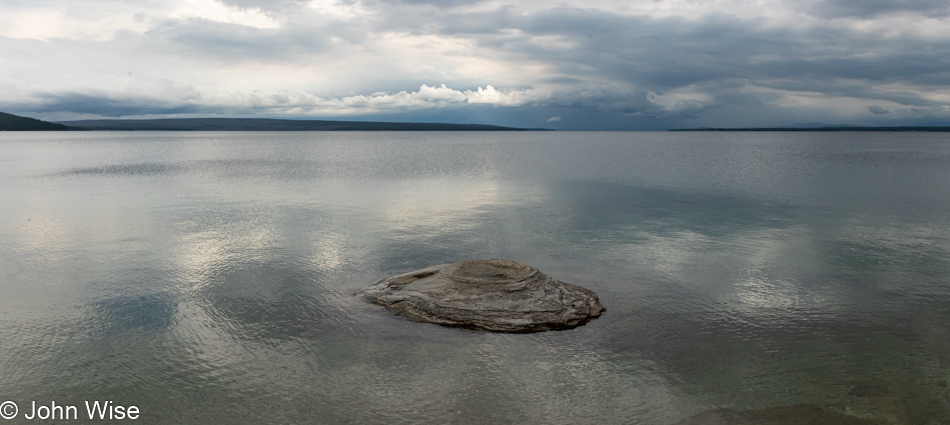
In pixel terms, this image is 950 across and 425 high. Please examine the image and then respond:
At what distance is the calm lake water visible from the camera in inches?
448

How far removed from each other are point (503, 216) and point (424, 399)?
2152cm

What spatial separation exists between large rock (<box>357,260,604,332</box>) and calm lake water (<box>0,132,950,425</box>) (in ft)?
2.20

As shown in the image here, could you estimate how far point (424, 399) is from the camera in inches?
443

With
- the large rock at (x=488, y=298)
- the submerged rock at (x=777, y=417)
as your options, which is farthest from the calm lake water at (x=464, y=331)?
the large rock at (x=488, y=298)

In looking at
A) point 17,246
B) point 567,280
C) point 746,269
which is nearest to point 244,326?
point 567,280

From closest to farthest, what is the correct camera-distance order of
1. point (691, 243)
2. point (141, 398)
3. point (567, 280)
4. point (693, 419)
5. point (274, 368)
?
point (693, 419), point (141, 398), point (274, 368), point (567, 280), point (691, 243)

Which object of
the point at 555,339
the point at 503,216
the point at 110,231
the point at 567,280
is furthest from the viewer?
the point at 503,216

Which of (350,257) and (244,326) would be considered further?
(350,257)

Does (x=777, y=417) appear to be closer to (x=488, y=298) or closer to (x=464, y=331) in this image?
(x=464, y=331)

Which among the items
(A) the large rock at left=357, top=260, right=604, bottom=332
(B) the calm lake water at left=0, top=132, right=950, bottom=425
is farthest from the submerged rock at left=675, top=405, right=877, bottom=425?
(A) the large rock at left=357, top=260, right=604, bottom=332

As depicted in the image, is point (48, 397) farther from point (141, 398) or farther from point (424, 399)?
point (424, 399)

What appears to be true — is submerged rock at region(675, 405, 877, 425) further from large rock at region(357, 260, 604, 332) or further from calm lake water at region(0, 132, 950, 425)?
large rock at region(357, 260, 604, 332)

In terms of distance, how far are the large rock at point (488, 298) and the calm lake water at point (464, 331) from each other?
671 mm

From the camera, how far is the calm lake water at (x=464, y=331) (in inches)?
448
